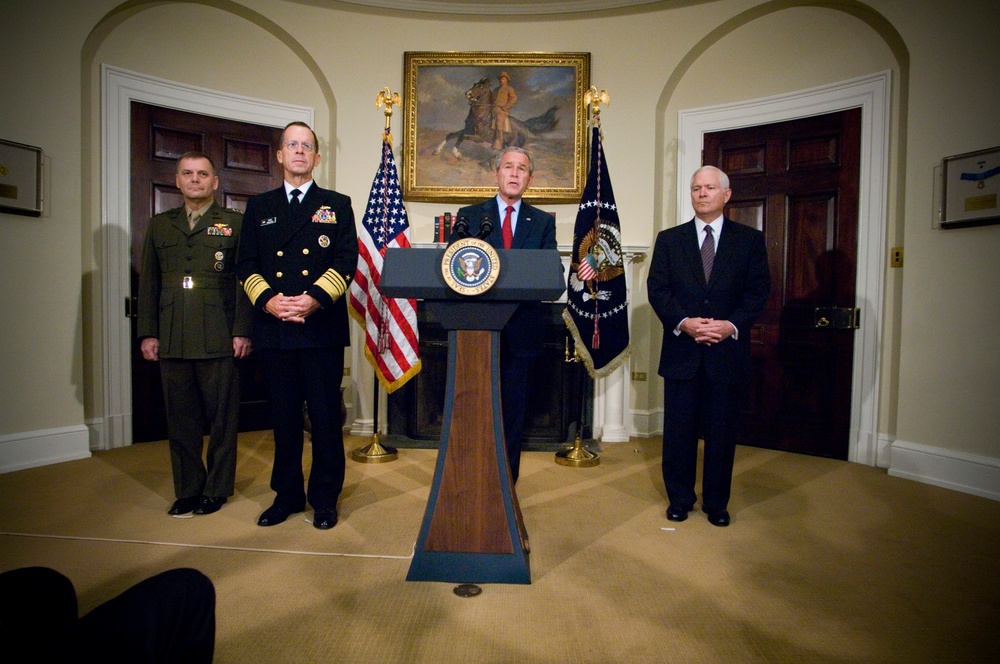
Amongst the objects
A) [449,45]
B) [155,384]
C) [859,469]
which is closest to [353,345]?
[155,384]

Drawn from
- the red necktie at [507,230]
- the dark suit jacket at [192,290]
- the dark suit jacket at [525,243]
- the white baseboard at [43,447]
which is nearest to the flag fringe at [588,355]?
the dark suit jacket at [525,243]

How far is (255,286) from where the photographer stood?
256 cm

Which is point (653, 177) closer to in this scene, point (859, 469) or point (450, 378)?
point (859, 469)

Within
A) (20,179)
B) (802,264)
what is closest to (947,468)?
(802,264)

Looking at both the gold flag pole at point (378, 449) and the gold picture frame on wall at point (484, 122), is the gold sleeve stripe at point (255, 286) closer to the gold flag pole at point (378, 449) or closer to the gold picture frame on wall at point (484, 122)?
the gold flag pole at point (378, 449)

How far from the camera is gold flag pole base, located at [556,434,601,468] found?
154 inches

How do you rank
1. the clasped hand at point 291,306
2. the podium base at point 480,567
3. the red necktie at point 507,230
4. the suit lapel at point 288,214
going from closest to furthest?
the podium base at point 480,567 → the clasped hand at point 291,306 → the suit lapel at point 288,214 → the red necktie at point 507,230

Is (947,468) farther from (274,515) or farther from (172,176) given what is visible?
(172,176)

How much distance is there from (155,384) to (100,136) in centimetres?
182

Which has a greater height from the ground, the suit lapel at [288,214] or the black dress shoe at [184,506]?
the suit lapel at [288,214]

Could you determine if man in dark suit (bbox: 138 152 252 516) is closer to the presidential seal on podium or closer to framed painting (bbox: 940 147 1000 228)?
the presidential seal on podium

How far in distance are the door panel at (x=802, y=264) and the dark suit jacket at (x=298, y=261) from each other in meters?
3.33

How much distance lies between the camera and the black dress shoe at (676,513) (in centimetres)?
286

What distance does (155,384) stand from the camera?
4.39 meters
